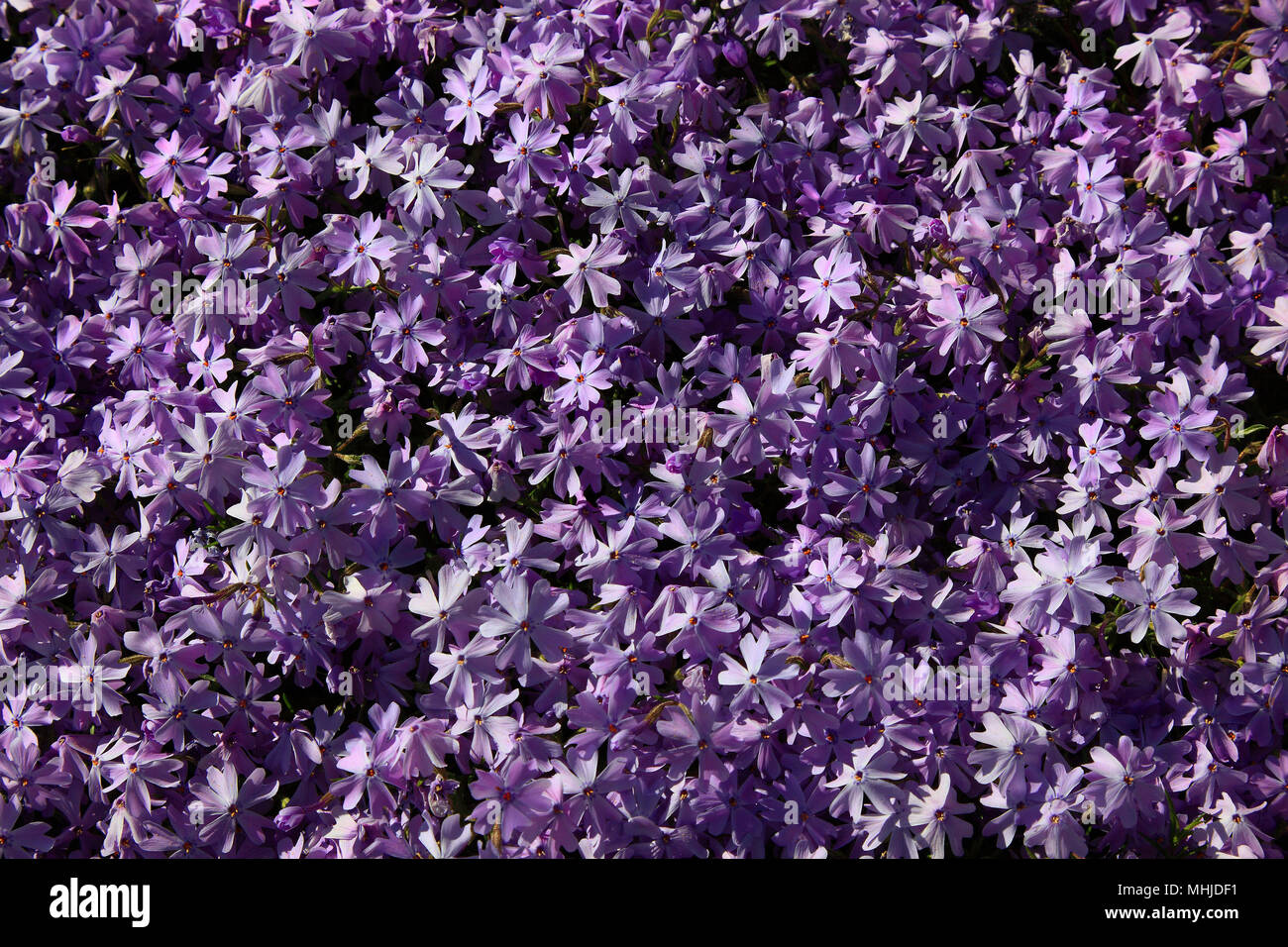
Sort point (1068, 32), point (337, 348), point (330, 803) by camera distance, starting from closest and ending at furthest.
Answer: point (330, 803) < point (337, 348) < point (1068, 32)

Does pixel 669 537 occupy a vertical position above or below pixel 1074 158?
below

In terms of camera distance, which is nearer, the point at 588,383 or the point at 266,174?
the point at 588,383

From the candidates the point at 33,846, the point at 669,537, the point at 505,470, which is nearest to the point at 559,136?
the point at 505,470

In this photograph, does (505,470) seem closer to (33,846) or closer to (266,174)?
(266,174)

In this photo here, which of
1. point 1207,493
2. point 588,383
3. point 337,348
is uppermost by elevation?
point 337,348

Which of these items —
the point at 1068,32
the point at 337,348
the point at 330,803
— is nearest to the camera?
the point at 330,803

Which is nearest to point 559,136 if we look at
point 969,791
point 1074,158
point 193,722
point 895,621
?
point 1074,158
